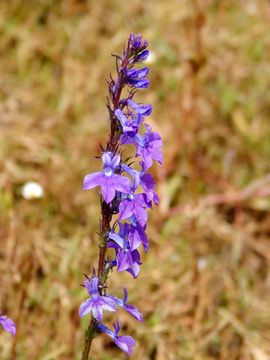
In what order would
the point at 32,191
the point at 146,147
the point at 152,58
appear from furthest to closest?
the point at 152,58 < the point at 32,191 < the point at 146,147

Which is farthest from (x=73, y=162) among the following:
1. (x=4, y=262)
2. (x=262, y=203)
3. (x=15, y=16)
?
(x=15, y=16)

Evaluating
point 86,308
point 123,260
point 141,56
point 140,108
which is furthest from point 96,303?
point 141,56

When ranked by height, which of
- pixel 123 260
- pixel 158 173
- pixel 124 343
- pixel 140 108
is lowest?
pixel 124 343

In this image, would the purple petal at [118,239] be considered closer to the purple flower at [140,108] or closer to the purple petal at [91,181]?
Result: the purple petal at [91,181]

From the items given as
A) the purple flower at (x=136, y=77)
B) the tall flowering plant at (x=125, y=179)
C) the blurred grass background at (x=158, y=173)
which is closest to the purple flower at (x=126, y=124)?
the tall flowering plant at (x=125, y=179)

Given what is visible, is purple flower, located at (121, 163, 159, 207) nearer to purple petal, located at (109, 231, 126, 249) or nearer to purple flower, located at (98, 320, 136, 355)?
purple petal, located at (109, 231, 126, 249)

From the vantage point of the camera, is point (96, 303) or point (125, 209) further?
point (96, 303)

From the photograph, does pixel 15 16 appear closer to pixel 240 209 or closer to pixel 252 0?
pixel 252 0

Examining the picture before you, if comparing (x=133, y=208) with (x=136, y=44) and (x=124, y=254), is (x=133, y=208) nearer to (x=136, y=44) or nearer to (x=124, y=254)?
(x=124, y=254)
